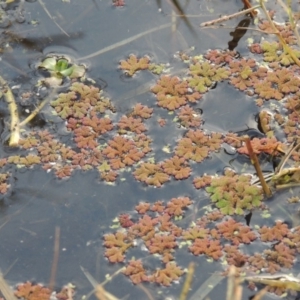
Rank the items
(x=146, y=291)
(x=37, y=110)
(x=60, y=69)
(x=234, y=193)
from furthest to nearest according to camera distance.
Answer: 1. (x=60, y=69)
2. (x=37, y=110)
3. (x=234, y=193)
4. (x=146, y=291)

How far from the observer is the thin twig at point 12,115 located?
11.7 ft

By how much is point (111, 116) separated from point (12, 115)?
0.62m

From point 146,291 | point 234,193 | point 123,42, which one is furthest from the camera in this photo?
point 123,42

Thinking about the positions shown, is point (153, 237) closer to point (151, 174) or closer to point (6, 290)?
point (151, 174)

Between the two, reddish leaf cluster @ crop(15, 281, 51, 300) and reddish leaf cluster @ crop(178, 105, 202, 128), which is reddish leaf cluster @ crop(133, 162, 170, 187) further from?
reddish leaf cluster @ crop(15, 281, 51, 300)

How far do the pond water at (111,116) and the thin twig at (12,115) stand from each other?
35 millimetres

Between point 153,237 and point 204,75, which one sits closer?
point 153,237

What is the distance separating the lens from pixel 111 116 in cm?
364

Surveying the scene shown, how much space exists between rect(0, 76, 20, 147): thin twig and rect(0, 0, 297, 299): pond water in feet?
0.11

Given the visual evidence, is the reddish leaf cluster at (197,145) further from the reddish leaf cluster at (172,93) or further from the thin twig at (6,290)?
the thin twig at (6,290)

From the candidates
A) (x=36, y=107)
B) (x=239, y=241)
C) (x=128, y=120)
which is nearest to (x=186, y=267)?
(x=239, y=241)

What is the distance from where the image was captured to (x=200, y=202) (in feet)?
10.6

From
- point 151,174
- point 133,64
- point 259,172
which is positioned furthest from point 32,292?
point 133,64

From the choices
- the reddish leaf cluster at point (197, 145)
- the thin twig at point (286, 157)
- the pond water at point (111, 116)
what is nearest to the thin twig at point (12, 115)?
the pond water at point (111, 116)
